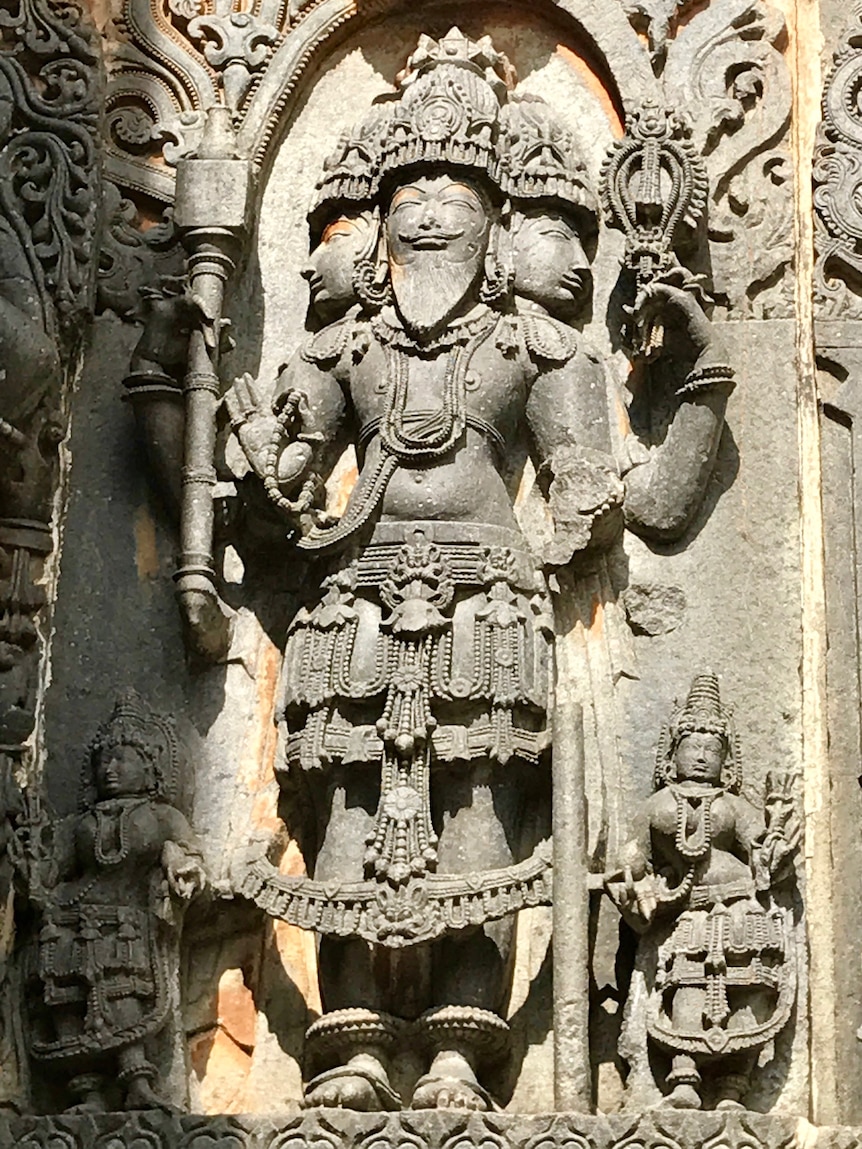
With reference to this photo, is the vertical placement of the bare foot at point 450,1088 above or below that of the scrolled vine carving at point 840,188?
below

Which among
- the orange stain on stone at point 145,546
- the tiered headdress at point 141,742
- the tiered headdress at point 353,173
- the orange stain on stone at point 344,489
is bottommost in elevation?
the tiered headdress at point 141,742

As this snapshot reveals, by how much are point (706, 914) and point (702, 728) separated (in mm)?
557

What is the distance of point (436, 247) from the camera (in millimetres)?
8508

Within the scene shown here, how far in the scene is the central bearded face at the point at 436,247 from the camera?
845 cm

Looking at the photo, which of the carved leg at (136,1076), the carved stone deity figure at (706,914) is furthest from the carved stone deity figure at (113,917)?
the carved stone deity figure at (706,914)

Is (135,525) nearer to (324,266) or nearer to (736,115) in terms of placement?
(324,266)

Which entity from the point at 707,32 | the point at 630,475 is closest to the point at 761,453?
the point at 630,475

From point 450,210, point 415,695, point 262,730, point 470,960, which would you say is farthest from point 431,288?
point 470,960

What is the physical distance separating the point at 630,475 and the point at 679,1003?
66.6 inches

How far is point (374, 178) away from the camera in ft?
28.5

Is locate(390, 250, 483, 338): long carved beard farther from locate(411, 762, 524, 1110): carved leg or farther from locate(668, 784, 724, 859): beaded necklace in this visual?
locate(668, 784, 724, 859): beaded necklace

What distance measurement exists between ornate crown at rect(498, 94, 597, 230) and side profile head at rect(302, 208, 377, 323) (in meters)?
0.47

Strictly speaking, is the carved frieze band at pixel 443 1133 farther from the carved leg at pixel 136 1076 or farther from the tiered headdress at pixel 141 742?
the tiered headdress at pixel 141 742

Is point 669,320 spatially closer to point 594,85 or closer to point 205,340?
point 594,85
